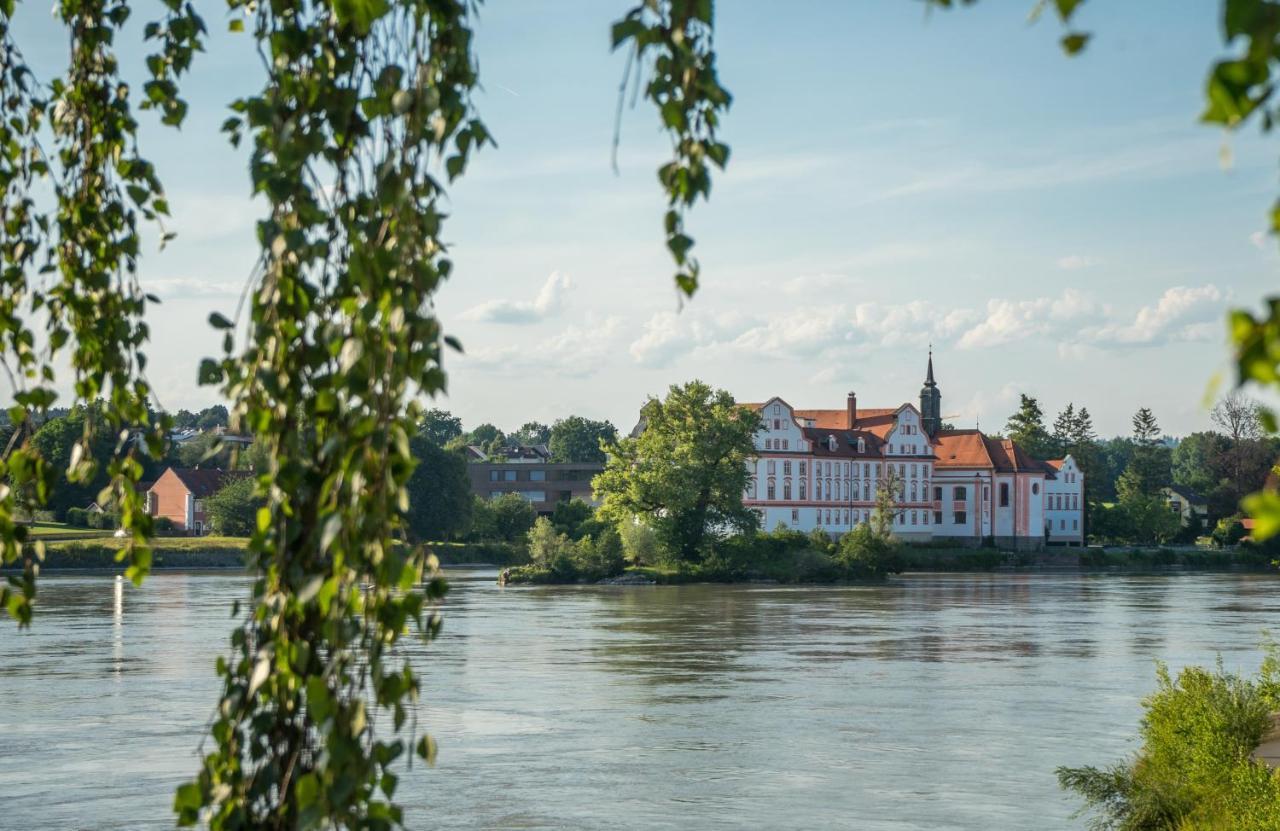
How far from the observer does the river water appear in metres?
16.2

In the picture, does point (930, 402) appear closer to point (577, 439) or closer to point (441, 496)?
point (441, 496)

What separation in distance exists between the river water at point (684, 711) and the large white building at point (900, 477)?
4388 cm

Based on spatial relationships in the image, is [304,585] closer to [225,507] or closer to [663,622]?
[663,622]

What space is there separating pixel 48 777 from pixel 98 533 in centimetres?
7411

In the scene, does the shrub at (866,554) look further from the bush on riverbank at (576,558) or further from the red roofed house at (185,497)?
the red roofed house at (185,497)

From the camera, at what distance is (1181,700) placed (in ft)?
46.3

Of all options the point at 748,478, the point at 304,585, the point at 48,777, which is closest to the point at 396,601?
the point at 304,585

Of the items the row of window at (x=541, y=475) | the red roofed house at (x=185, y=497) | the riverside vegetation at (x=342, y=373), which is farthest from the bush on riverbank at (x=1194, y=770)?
the row of window at (x=541, y=475)

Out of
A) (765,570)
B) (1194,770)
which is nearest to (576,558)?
(765,570)

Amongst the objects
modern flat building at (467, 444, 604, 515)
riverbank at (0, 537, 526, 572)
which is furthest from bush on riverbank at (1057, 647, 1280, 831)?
modern flat building at (467, 444, 604, 515)

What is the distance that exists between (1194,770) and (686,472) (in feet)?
189

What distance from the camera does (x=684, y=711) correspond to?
934 inches

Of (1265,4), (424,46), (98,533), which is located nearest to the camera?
(1265,4)

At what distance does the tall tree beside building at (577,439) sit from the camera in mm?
170375
